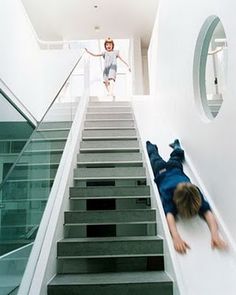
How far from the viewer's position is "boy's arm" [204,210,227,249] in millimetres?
2365

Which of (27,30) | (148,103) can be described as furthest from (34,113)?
(148,103)

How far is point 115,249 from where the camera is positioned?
2562 millimetres

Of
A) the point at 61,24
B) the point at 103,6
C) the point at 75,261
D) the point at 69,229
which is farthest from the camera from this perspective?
the point at 61,24

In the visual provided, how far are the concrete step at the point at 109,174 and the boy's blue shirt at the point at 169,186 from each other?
64cm

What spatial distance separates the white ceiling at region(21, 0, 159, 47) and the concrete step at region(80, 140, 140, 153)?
4.53m

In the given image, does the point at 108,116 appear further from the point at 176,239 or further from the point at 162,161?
the point at 176,239

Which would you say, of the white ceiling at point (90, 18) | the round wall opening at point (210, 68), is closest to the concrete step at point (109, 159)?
the round wall opening at point (210, 68)

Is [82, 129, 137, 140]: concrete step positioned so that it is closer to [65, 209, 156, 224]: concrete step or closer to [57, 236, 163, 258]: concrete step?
[65, 209, 156, 224]: concrete step

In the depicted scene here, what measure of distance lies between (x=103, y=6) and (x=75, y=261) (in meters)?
6.71

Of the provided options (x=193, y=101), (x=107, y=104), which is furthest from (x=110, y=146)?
(x=107, y=104)

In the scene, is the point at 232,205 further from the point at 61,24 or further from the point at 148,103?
the point at 61,24

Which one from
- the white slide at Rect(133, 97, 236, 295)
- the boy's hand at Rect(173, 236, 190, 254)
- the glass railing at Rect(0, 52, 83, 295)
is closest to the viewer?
the white slide at Rect(133, 97, 236, 295)

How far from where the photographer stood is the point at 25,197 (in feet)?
8.11

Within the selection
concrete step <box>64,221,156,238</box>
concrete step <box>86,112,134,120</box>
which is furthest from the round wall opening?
concrete step <box>86,112,134,120</box>
